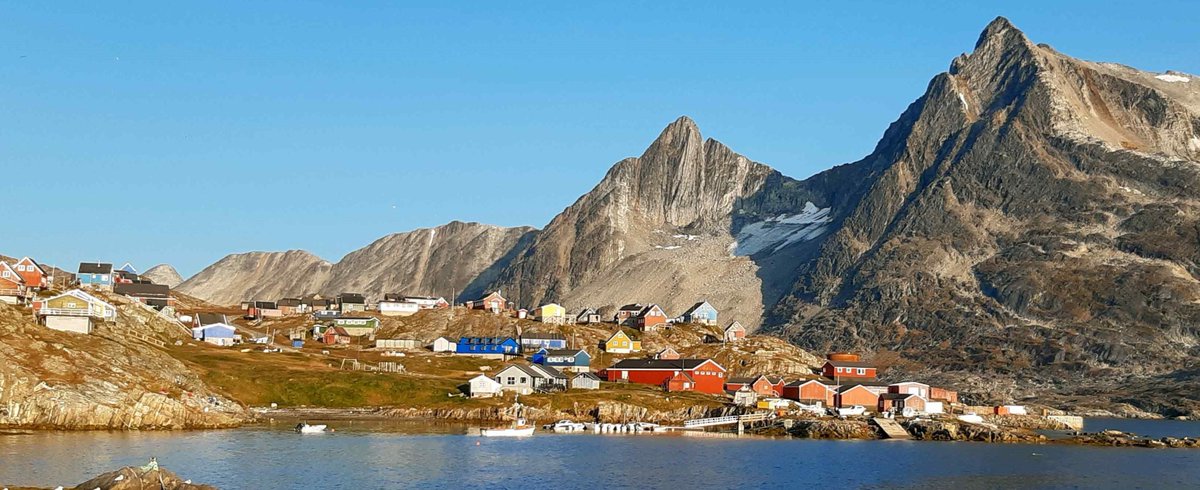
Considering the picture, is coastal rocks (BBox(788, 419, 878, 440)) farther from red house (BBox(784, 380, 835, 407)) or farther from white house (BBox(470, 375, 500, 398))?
white house (BBox(470, 375, 500, 398))

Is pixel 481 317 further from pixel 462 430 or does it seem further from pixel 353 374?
pixel 462 430

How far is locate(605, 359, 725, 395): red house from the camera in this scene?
151 meters

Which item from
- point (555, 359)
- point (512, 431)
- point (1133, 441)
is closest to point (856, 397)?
point (1133, 441)

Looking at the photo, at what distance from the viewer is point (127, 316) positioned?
138875 mm

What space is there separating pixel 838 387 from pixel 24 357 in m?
94.1

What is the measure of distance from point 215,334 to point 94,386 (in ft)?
190

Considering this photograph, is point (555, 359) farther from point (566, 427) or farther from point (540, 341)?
point (566, 427)

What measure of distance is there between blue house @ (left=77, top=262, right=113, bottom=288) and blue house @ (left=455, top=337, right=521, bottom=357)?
57.9 m

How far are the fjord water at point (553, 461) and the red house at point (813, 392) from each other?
30.0 m

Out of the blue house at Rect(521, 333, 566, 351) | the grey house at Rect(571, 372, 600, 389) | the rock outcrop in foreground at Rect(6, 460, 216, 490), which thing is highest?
the blue house at Rect(521, 333, 566, 351)

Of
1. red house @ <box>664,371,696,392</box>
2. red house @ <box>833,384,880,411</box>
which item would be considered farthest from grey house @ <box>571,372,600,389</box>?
red house @ <box>833,384,880,411</box>

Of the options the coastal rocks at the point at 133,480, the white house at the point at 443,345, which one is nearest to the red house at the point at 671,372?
the white house at the point at 443,345

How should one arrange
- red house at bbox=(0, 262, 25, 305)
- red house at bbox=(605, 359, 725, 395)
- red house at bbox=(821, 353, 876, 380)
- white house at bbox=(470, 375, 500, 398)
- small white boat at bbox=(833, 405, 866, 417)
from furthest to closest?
red house at bbox=(821, 353, 876, 380), red house at bbox=(605, 359, 725, 395), small white boat at bbox=(833, 405, 866, 417), red house at bbox=(0, 262, 25, 305), white house at bbox=(470, 375, 500, 398)

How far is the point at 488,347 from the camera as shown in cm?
17500
